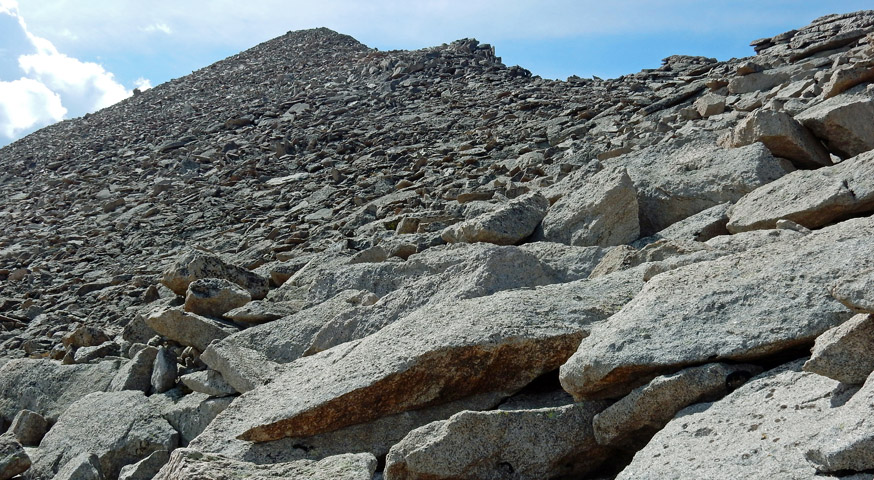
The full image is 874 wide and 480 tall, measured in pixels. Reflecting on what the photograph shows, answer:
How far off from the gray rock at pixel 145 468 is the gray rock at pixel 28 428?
165 centimetres

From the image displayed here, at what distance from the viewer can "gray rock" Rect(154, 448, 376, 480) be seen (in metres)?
3.29

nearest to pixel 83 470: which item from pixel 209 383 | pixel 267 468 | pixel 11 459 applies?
pixel 11 459

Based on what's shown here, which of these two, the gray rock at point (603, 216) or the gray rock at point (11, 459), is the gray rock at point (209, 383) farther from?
the gray rock at point (603, 216)

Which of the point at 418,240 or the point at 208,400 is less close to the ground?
the point at 418,240

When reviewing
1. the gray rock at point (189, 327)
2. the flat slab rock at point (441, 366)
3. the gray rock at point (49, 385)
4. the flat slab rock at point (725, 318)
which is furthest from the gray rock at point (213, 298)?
the flat slab rock at point (725, 318)

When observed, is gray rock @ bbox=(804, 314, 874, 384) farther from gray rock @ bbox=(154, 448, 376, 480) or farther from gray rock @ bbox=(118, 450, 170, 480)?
gray rock @ bbox=(118, 450, 170, 480)

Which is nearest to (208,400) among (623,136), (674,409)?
(674,409)

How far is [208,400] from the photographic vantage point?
17.4 feet

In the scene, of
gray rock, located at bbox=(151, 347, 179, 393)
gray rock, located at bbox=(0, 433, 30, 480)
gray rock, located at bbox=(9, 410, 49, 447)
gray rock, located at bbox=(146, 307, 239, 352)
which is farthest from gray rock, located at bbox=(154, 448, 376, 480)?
gray rock, located at bbox=(9, 410, 49, 447)

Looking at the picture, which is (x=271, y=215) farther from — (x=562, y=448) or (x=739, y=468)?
(x=739, y=468)

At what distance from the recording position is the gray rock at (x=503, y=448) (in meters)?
3.23

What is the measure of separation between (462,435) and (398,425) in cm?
67

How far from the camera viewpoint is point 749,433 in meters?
2.67

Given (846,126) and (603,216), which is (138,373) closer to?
(603,216)
